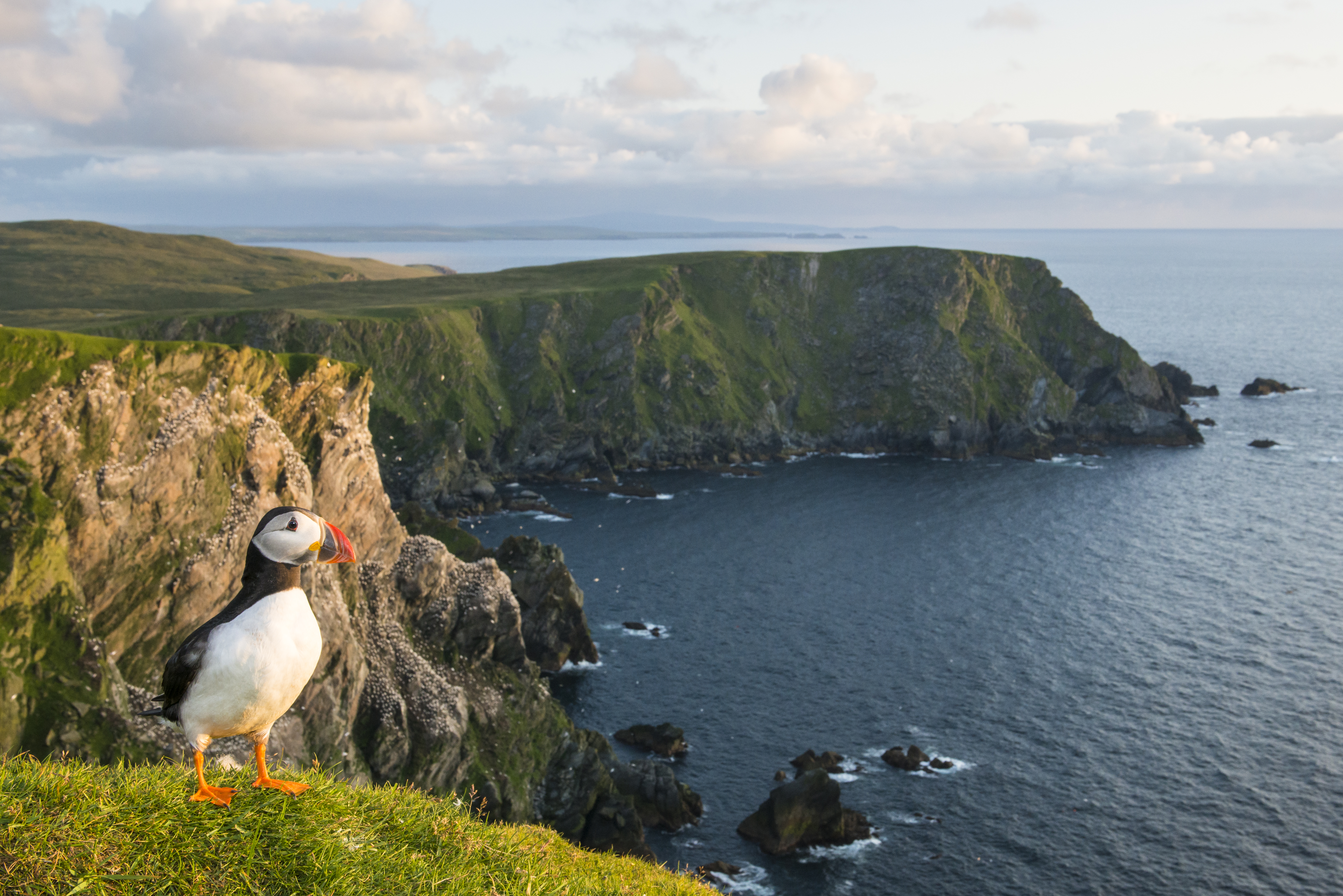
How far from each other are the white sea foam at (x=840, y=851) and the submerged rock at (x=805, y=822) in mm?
284

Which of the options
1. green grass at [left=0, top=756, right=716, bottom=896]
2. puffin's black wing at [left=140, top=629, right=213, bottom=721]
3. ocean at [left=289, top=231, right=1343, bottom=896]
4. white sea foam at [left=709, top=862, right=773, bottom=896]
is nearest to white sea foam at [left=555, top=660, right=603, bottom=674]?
ocean at [left=289, top=231, right=1343, bottom=896]

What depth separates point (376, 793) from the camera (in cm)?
1500

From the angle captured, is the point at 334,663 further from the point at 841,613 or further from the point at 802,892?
the point at 841,613

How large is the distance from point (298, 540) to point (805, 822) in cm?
6230

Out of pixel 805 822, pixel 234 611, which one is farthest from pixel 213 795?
pixel 805 822

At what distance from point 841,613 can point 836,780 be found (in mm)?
34891

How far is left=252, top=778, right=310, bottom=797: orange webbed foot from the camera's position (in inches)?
488

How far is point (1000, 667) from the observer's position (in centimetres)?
9256

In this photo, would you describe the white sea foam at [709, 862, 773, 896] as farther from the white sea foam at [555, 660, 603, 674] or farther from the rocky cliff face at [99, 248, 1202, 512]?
the rocky cliff face at [99, 248, 1202, 512]

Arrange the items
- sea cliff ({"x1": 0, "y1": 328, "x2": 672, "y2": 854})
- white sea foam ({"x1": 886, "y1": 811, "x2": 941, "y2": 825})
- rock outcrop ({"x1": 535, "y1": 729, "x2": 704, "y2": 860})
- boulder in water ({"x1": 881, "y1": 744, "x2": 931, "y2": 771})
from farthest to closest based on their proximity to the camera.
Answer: boulder in water ({"x1": 881, "y1": 744, "x2": 931, "y2": 771}), white sea foam ({"x1": 886, "y1": 811, "x2": 941, "y2": 825}), rock outcrop ({"x1": 535, "y1": 729, "x2": 704, "y2": 860}), sea cliff ({"x1": 0, "y1": 328, "x2": 672, "y2": 854})

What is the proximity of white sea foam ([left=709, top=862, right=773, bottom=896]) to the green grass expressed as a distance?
5058cm

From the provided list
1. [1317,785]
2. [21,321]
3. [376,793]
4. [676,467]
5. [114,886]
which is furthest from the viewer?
[676,467]

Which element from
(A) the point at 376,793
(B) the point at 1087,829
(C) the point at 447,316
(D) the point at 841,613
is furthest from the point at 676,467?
(A) the point at 376,793

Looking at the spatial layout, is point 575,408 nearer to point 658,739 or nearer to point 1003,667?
point 1003,667
